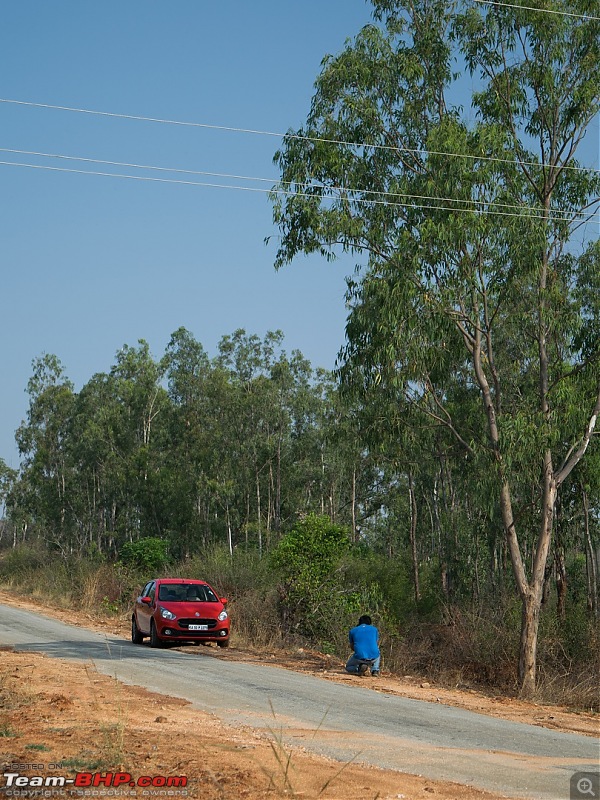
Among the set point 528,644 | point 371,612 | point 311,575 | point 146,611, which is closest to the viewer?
point 528,644

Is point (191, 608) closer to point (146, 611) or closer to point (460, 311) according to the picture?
point (146, 611)

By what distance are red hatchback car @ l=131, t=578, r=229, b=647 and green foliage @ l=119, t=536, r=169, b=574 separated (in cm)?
2246

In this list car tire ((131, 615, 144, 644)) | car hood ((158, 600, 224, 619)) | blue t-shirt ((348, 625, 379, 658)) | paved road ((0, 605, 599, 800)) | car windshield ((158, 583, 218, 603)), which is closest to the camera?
paved road ((0, 605, 599, 800))

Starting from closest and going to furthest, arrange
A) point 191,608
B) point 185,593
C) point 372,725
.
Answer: point 372,725, point 191,608, point 185,593

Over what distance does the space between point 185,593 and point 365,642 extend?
19.7ft

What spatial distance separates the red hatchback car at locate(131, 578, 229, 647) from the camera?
22.1m

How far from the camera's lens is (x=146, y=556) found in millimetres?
47438

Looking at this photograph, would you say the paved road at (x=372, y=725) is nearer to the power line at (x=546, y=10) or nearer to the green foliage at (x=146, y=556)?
the power line at (x=546, y=10)

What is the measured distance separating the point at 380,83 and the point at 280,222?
362 centimetres

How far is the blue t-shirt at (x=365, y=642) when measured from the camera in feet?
60.7

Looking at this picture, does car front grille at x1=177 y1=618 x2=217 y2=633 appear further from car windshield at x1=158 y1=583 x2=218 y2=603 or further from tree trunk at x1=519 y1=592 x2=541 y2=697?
tree trunk at x1=519 y1=592 x2=541 y2=697

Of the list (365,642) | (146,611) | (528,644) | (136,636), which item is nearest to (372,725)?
(365,642)

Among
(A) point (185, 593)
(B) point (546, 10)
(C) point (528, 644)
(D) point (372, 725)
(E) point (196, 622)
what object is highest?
(B) point (546, 10)

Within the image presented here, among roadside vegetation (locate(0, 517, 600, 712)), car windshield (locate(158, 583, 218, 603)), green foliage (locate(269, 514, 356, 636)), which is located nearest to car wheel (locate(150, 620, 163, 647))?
car windshield (locate(158, 583, 218, 603))
